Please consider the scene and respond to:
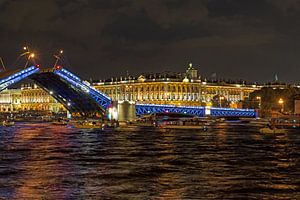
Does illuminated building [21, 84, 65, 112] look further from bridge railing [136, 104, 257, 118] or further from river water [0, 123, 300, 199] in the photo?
river water [0, 123, 300, 199]

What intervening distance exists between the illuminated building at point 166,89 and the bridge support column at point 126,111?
39.5 metres

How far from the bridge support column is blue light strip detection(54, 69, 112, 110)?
3.71m

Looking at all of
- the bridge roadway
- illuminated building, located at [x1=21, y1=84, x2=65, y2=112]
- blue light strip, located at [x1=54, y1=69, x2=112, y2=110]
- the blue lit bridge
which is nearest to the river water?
the blue lit bridge

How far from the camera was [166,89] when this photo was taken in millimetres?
135000

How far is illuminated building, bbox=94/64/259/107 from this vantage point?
135m

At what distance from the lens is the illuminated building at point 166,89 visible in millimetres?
135375

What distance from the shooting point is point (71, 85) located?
74812mm

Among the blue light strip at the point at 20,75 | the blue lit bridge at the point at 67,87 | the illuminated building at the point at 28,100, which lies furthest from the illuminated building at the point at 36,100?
the blue light strip at the point at 20,75

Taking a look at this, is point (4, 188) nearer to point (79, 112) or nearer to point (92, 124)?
point (92, 124)

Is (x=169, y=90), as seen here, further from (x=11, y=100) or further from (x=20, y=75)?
(x=20, y=75)

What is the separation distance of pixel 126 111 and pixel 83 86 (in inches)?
661

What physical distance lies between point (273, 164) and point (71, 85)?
52900mm

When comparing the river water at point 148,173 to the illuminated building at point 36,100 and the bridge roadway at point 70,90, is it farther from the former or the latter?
the illuminated building at point 36,100

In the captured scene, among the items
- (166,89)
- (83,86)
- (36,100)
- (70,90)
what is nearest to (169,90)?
(166,89)
